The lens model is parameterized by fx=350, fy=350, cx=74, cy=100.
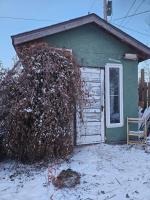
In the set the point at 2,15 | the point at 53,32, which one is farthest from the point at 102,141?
the point at 2,15

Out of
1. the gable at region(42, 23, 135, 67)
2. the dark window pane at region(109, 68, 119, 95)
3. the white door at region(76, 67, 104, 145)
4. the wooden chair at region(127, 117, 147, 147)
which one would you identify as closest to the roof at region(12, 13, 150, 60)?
the gable at region(42, 23, 135, 67)

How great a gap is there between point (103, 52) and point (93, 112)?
1.82 m

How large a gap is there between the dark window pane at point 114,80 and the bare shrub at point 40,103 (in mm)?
2326

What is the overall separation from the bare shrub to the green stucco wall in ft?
5.11

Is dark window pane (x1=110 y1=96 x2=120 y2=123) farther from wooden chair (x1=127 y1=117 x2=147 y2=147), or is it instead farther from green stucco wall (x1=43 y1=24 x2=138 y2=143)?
wooden chair (x1=127 y1=117 x2=147 y2=147)

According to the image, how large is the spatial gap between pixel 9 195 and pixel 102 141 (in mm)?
4417

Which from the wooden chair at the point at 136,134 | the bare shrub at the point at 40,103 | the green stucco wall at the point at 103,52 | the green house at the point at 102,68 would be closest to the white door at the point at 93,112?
the green house at the point at 102,68

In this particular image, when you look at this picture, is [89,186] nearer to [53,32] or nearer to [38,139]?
[38,139]

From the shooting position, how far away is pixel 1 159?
27.9ft

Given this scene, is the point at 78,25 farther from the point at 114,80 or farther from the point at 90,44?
the point at 114,80

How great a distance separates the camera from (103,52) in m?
10.4

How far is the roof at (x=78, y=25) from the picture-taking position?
912cm

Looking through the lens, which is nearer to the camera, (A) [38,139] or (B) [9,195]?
(B) [9,195]

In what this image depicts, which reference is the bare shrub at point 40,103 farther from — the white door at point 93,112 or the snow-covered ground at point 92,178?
the white door at point 93,112
